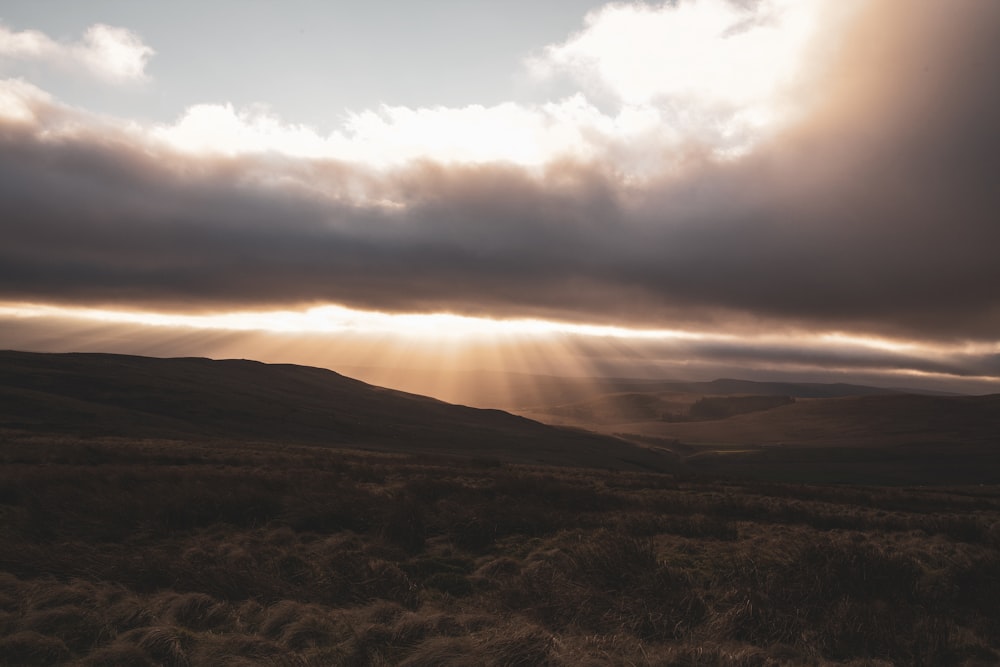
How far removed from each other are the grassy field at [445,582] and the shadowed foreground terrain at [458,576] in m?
0.04

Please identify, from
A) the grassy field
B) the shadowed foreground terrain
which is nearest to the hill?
the shadowed foreground terrain

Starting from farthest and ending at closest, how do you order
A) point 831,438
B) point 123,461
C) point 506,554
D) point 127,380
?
point 831,438 → point 127,380 → point 123,461 → point 506,554

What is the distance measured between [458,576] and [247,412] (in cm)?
9404

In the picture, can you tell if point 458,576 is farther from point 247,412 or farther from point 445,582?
point 247,412

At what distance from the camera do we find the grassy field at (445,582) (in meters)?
6.79

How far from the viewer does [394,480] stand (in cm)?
2288

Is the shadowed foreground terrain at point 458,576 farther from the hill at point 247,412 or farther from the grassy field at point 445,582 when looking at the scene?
the hill at point 247,412

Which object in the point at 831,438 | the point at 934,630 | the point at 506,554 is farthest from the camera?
the point at 831,438

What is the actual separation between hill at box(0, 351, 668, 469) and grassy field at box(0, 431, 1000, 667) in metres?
50.8

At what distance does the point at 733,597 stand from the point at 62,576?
11.3 m

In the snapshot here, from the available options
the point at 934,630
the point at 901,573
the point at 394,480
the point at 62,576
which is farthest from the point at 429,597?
the point at 394,480

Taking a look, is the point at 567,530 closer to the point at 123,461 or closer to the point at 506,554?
the point at 506,554

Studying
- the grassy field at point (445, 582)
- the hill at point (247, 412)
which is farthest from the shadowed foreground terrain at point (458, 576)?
the hill at point (247, 412)

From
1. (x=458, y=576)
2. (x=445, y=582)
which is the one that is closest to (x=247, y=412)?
(x=458, y=576)
